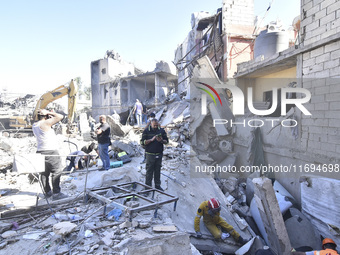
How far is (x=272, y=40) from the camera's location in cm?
834

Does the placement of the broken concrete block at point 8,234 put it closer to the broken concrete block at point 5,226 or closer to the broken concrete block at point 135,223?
the broken concrete block at point 5,226

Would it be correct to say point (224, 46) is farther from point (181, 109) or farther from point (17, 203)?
point (17, 203)

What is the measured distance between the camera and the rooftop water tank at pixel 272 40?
832 centimetres

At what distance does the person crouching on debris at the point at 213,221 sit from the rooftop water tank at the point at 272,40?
659 centimetres

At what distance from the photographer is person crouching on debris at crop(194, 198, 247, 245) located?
433cm

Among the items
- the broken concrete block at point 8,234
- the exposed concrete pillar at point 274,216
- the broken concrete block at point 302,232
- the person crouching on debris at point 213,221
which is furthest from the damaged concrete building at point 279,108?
the broken concrete block at point 8,234

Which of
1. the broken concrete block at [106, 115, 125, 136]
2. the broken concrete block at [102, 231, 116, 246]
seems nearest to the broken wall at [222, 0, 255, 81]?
the broken concrete block at [106, 115, 125, 136]

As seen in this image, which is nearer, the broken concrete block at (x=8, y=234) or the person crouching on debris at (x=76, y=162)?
the broken concrete block at (x=8, y=234)

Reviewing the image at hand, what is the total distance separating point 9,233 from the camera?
9.62 ft

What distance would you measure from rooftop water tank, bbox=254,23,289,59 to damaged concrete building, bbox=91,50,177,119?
1057cm

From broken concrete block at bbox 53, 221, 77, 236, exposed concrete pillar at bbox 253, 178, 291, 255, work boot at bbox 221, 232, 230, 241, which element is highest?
broken concrete block at bbox 53, 221, 77, 236

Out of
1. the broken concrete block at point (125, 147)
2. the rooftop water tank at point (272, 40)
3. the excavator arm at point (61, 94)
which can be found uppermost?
the rooftop water tank at point (272, 40)

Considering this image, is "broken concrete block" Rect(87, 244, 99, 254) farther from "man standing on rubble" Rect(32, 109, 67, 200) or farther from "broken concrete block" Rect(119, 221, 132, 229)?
"man standing on rubble" Rect(32, 109, 67, 200)

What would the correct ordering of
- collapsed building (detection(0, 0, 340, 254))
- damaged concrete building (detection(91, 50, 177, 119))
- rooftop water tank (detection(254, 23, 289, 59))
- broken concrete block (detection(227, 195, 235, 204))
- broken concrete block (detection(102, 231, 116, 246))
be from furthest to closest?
damaged concrete building (detection(91, 50, 177, 119))
rooftop water tank (detection(254, 23, 289, 59))
broken concrete block (detection(227, 195, 235, 204))
collapsed building (detection(0, 0, 340, 254))
broken concrete block (detection(102, 231, 116, 246))
